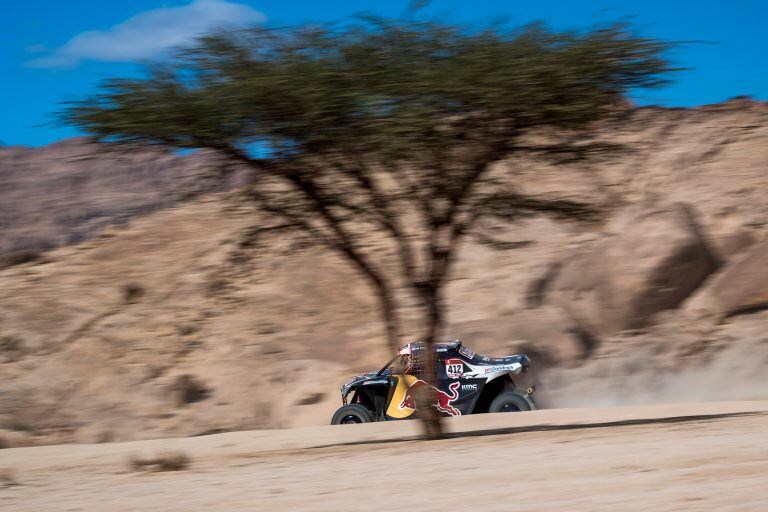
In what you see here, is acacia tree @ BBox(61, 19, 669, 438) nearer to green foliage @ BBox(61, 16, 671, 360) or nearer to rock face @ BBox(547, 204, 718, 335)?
green foliage @ BBox(61, 16, 671, 360)

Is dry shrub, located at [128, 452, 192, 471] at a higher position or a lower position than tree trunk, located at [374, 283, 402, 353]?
lower

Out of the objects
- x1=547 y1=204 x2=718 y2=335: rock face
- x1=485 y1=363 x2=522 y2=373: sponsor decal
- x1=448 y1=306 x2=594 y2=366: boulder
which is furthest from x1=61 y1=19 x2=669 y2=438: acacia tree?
x1=547 y1=204 x2=718 y2=335: rock face

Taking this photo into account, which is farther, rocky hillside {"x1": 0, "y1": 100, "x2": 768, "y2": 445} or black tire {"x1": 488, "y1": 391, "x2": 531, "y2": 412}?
rocky hillside {"x1": 0, "y1": 100, "x2": 768, "y2": 445}

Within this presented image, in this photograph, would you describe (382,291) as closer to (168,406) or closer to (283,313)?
(168,406)

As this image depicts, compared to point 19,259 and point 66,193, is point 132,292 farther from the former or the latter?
point 66,193

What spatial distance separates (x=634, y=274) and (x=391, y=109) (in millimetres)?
16539

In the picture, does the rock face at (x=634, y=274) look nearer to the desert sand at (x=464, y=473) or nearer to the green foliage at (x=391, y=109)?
the desert sand at (x=464, y=473)

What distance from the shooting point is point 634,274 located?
2770 cm

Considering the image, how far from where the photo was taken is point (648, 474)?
327 inches

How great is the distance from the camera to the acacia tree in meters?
12.9

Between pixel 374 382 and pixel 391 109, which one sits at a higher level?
pixel 391 109

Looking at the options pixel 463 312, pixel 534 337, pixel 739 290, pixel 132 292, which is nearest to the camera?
pixel 534 337

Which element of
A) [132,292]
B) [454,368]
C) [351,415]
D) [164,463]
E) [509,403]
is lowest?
[164,463]

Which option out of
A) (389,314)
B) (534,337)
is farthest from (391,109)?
(534,337)
